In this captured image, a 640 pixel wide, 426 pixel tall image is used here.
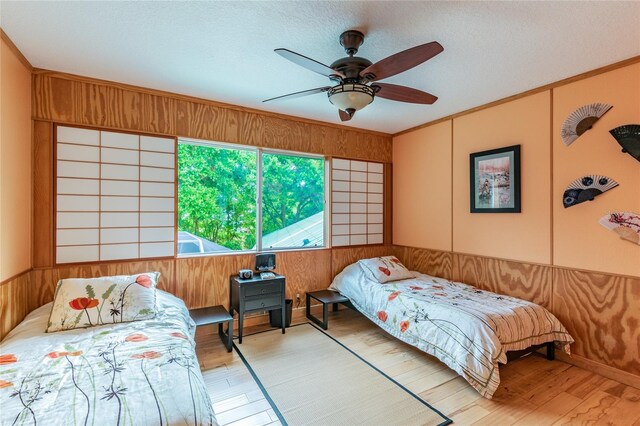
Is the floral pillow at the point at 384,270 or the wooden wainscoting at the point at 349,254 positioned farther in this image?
the wooden wainscoting at the point at 349,254

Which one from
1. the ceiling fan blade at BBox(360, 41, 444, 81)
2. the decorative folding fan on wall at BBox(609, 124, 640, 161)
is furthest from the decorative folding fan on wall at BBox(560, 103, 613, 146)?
the ceiling fan blade at BBox(360, 41, 444, 81)

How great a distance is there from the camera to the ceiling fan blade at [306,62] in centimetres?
168

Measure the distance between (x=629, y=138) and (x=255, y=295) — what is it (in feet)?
11.4

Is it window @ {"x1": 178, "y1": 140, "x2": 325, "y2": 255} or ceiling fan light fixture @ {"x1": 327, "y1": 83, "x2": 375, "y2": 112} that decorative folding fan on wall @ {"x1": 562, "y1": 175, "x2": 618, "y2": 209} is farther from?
window @ {"x1": 178, "y1": 140, "x2": 325, "y2": 255}

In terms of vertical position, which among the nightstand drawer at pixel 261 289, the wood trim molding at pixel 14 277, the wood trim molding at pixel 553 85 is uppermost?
the wood trim molding at pixel 553 85

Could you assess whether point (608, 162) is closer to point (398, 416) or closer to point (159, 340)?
point (398, 416)

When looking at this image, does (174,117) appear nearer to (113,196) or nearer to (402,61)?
(113,196)

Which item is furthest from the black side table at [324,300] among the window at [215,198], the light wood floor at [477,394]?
the window at [215,198]

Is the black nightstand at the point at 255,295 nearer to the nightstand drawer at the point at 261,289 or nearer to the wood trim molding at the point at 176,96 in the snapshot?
the nightstand drawer at the point at 261,289

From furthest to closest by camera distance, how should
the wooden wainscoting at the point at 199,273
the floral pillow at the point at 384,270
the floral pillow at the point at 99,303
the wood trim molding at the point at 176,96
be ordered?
the floral pillow at the point at 384,270 → the wood trim molding at the point at 176,96 → the wooden wainscoting at the point at 199,273 → the floral pillow at the point at 99,303

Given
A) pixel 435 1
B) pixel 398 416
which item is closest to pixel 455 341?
pixel 398 416

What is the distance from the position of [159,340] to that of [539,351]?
3.28 m

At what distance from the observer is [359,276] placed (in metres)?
3.65

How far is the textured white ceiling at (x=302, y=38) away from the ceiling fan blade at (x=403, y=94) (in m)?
0.28
